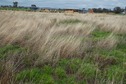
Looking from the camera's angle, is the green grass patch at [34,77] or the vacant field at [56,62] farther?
the vacant field at [56,62]

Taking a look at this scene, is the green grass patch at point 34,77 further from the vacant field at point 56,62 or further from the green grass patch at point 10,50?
the green grass patch at point 10,50

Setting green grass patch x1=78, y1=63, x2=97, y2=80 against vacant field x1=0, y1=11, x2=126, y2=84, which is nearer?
vacant field x1=0, y1=11, x2=126, y2=84

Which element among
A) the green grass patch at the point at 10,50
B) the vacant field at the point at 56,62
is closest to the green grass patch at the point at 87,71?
the vacant field at the point at 56,62

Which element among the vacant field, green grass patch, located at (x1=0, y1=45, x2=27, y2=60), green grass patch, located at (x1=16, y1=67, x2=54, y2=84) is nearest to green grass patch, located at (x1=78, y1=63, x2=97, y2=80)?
the vacant field

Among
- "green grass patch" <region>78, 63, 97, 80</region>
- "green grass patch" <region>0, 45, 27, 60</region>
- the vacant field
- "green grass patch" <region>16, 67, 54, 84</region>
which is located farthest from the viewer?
"green grass patch" <region>0, 45, 27, 60</region>

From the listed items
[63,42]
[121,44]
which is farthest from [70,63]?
[121,44]

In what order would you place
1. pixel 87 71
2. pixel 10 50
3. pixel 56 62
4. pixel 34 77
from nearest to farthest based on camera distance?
pixel 34 77 → pixel 87 71 → pixel 56 62 → pixel 10 50

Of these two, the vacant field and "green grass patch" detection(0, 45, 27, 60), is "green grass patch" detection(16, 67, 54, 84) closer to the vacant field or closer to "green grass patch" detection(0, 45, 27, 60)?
the vacant field

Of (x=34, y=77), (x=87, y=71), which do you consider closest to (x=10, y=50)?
(x=34, y=77)

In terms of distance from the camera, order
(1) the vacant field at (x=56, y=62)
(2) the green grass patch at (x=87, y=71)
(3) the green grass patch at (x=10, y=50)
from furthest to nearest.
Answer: (3) the green grass patch at (x=10, y=50), (2) the green grass patch at (x=87, y=71), (1) the vacant field at (x=56, y=62)

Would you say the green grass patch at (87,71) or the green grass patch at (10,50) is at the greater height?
the green grass patch at (10,50)

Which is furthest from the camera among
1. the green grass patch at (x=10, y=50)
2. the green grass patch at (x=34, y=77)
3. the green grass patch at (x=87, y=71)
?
the green grass patch at (x=10, y=50)

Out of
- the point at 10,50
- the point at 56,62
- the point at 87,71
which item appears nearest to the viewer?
the point at 87,71

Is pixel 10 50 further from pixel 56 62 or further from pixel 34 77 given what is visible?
pixel 34 77
